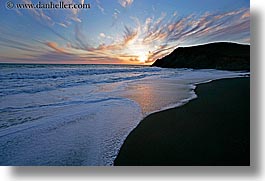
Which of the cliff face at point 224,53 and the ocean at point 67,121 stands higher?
the cliff face at point 224,53

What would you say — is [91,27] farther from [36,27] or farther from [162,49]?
[162,49]

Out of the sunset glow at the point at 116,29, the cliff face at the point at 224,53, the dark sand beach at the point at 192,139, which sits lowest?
the dark sand beach at the point at 192,139

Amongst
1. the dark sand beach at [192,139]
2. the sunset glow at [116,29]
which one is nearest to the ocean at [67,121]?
the dark sand beach at [192,139]

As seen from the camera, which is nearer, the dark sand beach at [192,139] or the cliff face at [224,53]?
the dark sand beach at [192,139]

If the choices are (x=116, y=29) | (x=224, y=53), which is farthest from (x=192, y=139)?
(x=224, y=53)

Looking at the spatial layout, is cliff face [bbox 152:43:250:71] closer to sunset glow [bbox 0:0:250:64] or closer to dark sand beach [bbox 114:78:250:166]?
sunset glow [bbox 0:0:250:64]

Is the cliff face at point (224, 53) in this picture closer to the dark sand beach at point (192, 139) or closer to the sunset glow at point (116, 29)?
the sunset glow at point (116, 29)

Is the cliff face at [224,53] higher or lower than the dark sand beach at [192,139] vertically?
higher

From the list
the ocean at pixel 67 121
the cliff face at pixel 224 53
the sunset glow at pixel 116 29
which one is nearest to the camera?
the ocean at pixel 67 121

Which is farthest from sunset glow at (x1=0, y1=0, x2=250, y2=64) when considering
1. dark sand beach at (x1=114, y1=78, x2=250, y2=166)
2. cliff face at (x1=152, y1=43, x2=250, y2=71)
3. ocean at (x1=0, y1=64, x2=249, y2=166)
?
dark sand beach at (x1=114, y1=78, x2=250, y2=166)

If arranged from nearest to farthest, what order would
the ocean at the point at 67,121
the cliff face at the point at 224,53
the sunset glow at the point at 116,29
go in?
the ocean at the point at 67,121 → the sunset glow at the point at 116,29 → the cliff face at the point at 224,53
